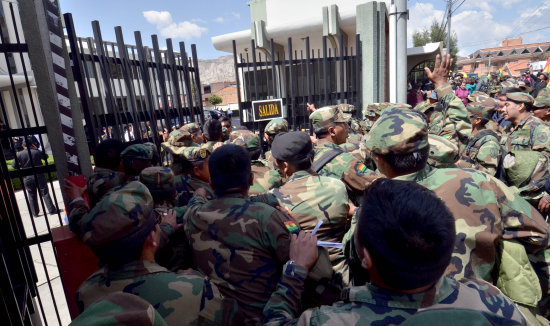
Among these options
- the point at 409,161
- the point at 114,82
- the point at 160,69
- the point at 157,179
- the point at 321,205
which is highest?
the point at 160,69

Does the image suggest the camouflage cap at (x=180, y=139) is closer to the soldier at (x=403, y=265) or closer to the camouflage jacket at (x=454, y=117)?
the camouflage jacket at (x=454, y=117)

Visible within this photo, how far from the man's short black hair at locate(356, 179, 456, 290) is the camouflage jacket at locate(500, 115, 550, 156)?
147 inches

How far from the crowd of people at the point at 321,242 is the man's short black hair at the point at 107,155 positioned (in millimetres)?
11

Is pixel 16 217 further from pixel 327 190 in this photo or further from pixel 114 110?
pixel 327 190

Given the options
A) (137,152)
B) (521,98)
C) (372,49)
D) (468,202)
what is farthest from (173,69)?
(372,49)

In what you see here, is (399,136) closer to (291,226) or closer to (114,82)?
(291,226)

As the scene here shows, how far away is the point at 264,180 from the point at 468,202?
2.07 metres

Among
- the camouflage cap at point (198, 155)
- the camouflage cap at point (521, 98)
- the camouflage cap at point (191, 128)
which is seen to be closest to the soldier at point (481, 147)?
the camouflage cap at point (521, 98)

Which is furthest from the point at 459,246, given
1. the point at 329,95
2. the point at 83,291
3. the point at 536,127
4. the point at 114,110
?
the point at 329,95

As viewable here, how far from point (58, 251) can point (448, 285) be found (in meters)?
2.19

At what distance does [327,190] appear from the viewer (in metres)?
2.18

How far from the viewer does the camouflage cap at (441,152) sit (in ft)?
7.25

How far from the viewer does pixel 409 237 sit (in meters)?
0.90

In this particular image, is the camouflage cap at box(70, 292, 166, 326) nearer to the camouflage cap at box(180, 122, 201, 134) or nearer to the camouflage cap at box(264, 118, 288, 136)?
the camouflage cap at box(180, 122, 201, 134)
